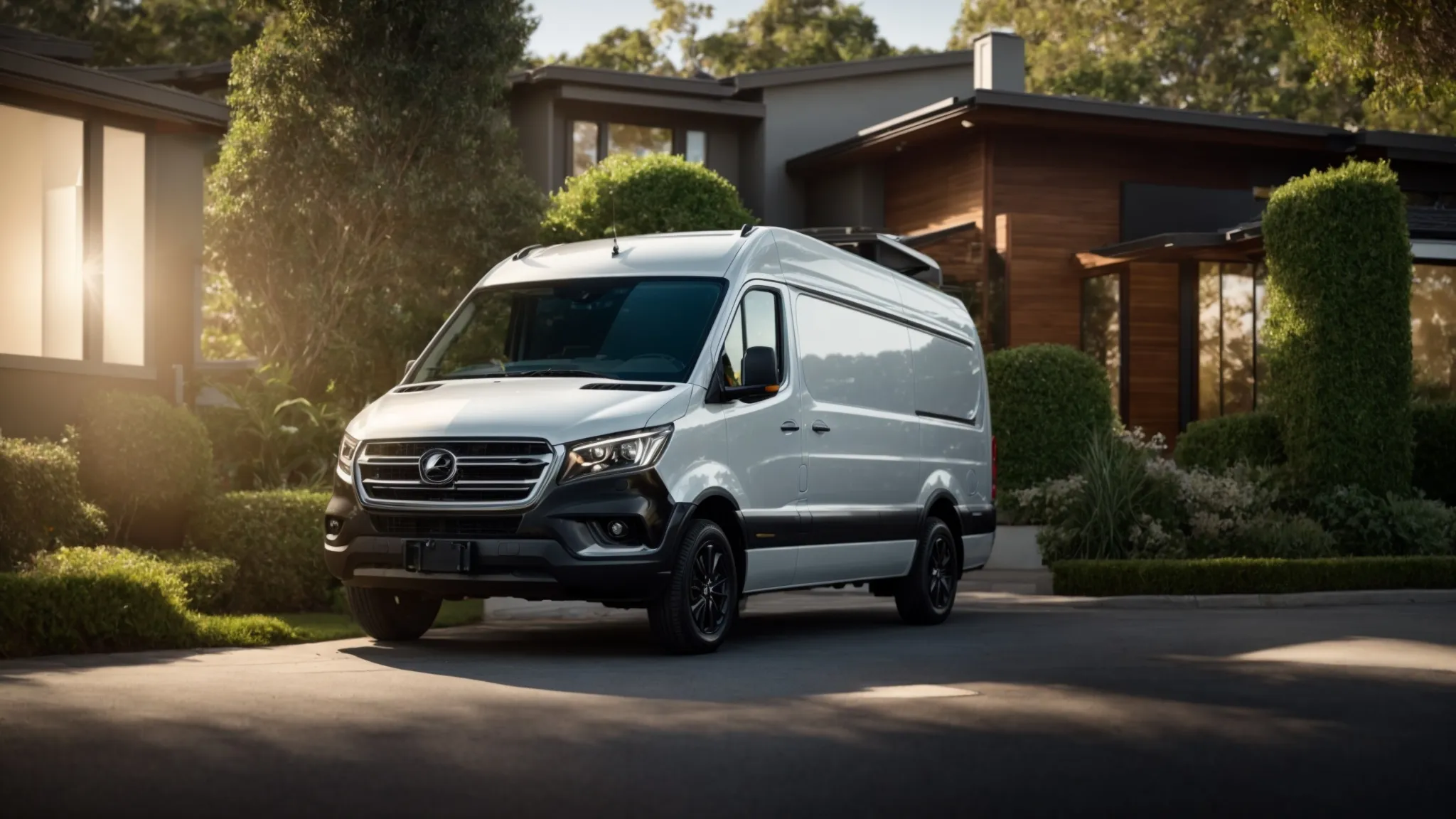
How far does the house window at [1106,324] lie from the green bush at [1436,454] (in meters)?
6.49

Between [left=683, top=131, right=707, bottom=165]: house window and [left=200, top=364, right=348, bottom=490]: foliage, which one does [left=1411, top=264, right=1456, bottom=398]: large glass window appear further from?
[left=200, top=364, right=348, bottom=490]: foliage

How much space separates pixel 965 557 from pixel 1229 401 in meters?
15.5

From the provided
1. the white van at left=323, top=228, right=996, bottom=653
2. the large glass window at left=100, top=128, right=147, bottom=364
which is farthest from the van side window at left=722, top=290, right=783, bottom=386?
the large glass window at left=100, top=128, right=147, bottom=364

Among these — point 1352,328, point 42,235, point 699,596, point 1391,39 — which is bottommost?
point 699,596

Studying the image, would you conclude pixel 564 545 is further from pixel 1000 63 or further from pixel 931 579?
pixel 1000 63

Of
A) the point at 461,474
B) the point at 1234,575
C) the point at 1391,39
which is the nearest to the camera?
the point at 461,474

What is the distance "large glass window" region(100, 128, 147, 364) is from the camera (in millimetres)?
17516

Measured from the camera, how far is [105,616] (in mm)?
10562

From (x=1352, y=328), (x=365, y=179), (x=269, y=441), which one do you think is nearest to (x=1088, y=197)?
(x=1352, y=328)

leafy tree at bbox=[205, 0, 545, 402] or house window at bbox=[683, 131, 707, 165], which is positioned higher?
house window at bbox=[683, 131, 707, 165]

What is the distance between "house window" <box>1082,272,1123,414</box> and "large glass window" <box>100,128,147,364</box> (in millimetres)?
15804

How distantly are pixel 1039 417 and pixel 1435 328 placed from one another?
428 inches

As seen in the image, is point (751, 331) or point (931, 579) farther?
point (931, 579)

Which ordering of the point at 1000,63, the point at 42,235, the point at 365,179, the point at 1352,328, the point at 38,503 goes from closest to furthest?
the point at 38,503 → the point at 42,235 → the point at 1352,328 → the point at 365,179 → the point at 1000,63
